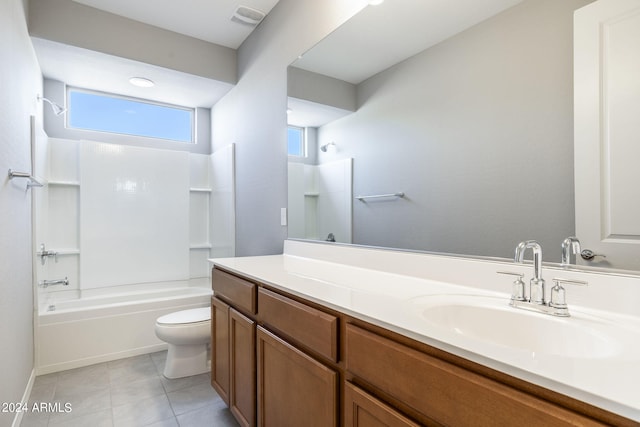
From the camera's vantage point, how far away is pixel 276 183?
8.05 ft

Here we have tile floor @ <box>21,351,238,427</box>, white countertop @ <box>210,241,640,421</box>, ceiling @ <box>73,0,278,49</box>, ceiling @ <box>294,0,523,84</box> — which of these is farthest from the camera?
ceiling @ <box>73,0,278,49</box>

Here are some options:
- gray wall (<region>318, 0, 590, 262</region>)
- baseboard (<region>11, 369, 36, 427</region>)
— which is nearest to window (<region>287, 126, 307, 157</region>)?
gray wall (<region>318, 0, 590, 262</region>)

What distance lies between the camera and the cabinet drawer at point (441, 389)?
21.0 inches

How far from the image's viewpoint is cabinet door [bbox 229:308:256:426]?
1.49 metres

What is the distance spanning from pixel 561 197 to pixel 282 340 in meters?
1.06

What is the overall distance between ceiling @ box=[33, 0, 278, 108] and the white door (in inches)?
85.1

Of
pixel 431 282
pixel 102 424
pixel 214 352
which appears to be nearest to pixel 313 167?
pixel 431 282

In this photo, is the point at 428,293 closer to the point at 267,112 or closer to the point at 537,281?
the point at 537,281

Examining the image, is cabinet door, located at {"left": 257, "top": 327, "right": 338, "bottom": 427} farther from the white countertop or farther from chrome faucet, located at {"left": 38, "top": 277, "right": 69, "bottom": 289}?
chrome faucet, located at {"left": 38, "top": 277, "right": 69, "bottom": 289}

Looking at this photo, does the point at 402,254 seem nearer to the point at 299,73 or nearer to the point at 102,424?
the point at 299,73

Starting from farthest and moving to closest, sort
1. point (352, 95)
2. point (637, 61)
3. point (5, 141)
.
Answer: point (352, 95)
point (5, 141)
point (637, 61)

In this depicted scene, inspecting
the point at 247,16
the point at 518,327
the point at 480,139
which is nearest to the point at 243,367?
the point at 518,327

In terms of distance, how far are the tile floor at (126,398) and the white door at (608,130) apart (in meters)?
1.92

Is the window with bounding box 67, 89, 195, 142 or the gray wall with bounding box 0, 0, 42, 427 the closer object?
the gray wall with bounding box 0, 0, 42, 427
